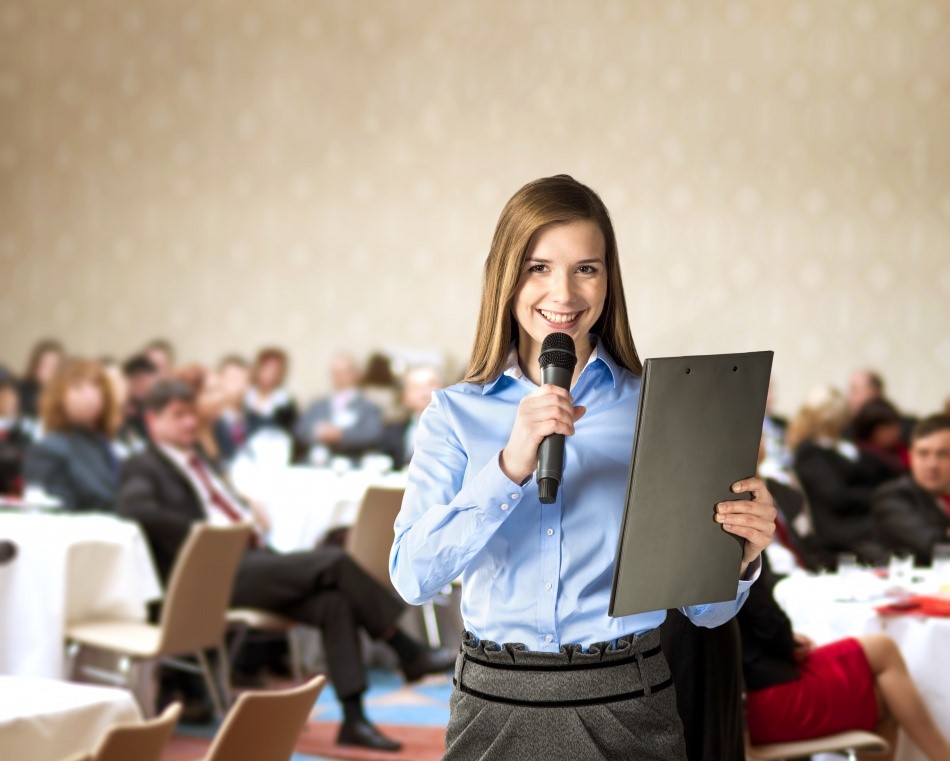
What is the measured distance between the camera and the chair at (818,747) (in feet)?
10.7

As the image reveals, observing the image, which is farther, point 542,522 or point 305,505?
point 305,505

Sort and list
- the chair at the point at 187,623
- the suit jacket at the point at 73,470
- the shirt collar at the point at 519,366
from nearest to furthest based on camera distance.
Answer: the shirt collar at the point at 519,366 < the chair at the point at 187,623 < the suit jacket at the point at 73,470

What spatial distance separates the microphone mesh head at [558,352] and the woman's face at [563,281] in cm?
3

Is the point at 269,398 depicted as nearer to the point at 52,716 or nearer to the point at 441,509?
the point at 52,716

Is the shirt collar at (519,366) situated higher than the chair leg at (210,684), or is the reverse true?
the shirt collar at (519,366)

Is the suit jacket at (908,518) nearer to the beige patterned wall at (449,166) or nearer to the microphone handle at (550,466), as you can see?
the microphone handle at (550,466)

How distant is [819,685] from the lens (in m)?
3.34

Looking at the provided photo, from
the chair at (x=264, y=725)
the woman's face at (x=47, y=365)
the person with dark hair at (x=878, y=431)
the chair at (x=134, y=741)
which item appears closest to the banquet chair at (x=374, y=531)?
the person with dark hair at (x=878, y=431)

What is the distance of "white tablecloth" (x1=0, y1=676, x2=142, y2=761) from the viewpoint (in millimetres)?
2146

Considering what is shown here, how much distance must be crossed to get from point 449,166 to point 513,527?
10546mm

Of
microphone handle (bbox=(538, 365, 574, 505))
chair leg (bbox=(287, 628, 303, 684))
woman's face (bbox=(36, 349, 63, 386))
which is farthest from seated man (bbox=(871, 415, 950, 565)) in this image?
woman's face (bbox=(36, 349, 63, 386))

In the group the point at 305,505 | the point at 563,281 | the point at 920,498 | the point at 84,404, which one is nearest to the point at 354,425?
the point at 305,505

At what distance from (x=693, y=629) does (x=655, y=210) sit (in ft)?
29.2

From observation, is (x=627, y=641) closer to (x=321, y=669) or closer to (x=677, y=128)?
(x=321, y=669)
